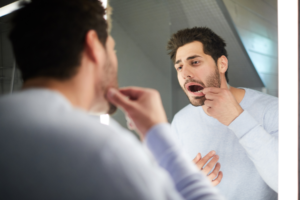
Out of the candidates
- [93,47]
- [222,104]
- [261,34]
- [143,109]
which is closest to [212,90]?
[222,104]

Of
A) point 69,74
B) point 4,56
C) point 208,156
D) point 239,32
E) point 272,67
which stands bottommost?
point 208,156

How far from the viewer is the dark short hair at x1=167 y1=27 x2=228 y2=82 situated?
106 centimetres

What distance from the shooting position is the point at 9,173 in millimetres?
538

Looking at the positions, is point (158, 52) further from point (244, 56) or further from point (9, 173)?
point (9, 173)

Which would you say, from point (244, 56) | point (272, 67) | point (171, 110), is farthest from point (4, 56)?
point (272, 67)

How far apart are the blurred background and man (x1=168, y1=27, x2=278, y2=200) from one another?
38 mm

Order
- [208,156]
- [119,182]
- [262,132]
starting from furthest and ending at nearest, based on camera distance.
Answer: [208,156] → [262,132] → [119,182]

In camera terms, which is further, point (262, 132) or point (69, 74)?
point (262, 132)

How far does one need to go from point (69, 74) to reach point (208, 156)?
69 centimetres

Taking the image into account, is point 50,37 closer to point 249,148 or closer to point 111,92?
point 111,92

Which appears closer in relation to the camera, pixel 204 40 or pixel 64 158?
pixel 64 158

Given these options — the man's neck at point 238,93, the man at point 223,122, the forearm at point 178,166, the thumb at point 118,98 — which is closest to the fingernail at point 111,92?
the thumb at point 118,98

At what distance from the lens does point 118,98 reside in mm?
843

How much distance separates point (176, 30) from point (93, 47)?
1.74 ft
